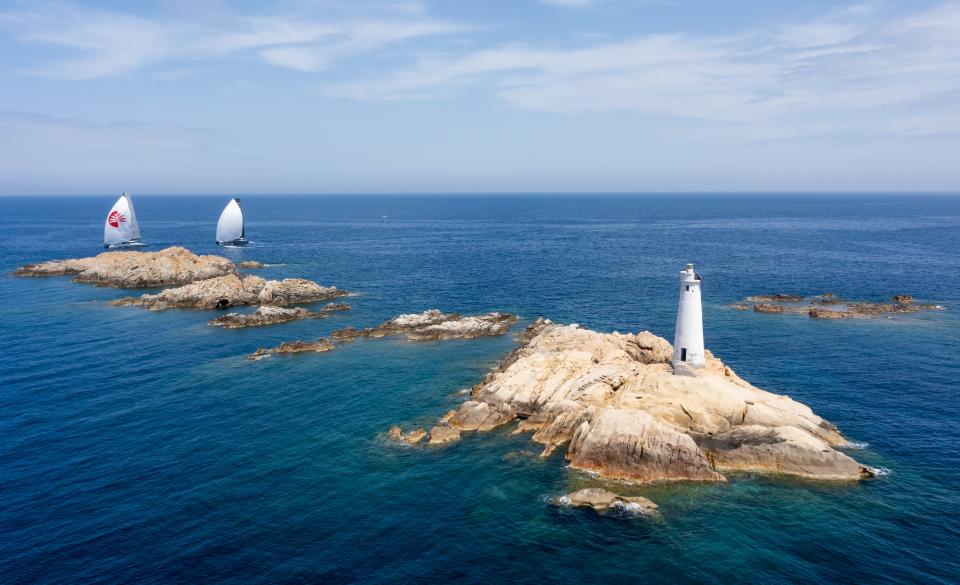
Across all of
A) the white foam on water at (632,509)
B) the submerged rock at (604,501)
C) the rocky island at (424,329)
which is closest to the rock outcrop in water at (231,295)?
the rocky island at (424,329)

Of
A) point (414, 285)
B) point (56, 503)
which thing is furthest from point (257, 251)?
point (56, 503)

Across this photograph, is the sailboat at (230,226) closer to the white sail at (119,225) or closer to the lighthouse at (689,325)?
the white sail at (119,225)

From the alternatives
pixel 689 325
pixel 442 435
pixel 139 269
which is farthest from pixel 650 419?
pixel 139 269

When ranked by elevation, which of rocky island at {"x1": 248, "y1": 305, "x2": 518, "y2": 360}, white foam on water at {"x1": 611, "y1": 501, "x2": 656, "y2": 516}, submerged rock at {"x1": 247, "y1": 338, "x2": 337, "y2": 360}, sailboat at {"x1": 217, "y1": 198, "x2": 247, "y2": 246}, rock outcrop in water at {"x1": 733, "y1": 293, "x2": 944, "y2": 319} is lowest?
white foam on water at {"x1": 611, "y1": 501, "x2": 656, "y2": 516}

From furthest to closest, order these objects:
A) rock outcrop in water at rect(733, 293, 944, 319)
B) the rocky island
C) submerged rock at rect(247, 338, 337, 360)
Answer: rock outcrop in water at rect(733, 293, 944, 319) < the rocky island < submerged rock at rect(247, 338, 337, 360)

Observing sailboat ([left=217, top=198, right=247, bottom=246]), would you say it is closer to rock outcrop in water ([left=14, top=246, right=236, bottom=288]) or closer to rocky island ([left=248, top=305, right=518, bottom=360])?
rock outcrop in water ([left=14, top=246, right=236, bottom=288])

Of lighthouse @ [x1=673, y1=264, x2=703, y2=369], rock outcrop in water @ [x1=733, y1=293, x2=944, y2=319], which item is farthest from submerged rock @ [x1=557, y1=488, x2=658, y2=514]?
rock outcrop in water @ [x1=733, y1=293, x2=944, y2=319]

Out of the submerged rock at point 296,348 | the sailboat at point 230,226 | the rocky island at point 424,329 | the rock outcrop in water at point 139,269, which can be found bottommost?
the submerged rock at point 296,348

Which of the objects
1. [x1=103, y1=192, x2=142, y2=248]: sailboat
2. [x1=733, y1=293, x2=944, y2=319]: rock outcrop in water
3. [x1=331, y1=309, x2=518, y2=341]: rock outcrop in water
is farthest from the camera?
[x1=103, y1=192, x2=142, y2=248]: sailboat
